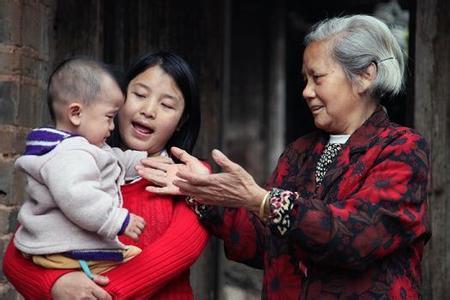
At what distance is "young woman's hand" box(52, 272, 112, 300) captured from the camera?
231cm

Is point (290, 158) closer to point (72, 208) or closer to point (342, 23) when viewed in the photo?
point (342, 23)

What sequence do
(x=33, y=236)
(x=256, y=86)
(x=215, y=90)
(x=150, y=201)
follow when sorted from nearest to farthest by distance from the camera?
(x=33, y=236) → (x=150, y=201) → (x=215, y=90) → (x=256, y=86)

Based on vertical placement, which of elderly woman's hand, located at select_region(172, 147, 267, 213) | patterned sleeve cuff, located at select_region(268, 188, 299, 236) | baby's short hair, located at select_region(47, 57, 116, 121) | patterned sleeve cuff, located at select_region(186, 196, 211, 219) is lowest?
patterned sleeve cuff, located at select_region(186, 196, 211, 219)

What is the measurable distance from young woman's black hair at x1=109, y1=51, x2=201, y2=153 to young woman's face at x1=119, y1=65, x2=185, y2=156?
0.09ft

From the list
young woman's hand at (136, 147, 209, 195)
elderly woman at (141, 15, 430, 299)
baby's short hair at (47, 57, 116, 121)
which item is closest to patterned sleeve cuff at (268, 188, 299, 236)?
elderly woman at (141, 15, 430, 299)

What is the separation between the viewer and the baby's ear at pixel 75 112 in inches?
93.4

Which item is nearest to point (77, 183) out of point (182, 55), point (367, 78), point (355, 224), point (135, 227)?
point (135, 227)

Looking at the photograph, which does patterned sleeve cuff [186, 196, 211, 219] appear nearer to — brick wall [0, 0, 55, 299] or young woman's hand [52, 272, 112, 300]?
young woman's hand [52, 272, 112, 300]

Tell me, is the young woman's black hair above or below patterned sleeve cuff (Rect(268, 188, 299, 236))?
above

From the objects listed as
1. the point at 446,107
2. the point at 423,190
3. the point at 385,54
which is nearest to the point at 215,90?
the point at 446,107

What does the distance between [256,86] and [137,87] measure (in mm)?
6032

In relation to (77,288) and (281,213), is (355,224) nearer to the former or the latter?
(281,213)

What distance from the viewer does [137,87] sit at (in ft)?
8.92

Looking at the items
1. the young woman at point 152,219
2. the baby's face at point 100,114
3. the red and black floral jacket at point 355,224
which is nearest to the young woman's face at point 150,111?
the young woman at point 152,219
